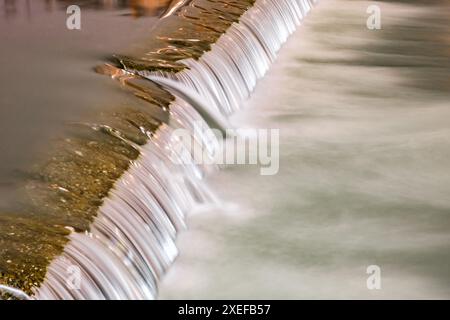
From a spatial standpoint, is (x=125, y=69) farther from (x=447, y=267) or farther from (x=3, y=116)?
(x=447, y=267)

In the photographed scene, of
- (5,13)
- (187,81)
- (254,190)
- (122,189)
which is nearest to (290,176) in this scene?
(254,190)

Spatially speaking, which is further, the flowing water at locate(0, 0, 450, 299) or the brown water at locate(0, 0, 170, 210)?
the brown water at locate(0, 0, 170, 210)

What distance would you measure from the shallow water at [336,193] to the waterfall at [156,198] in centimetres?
11

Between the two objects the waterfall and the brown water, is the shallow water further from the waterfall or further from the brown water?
the brown water

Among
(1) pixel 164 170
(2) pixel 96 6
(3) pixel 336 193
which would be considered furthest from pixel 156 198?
(2) pixel 96 6

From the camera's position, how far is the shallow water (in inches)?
171

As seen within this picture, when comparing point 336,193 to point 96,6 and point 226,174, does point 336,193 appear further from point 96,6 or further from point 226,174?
point 96,6

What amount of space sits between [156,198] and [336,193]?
1.09 metres

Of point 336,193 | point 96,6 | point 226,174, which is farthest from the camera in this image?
point 96,6

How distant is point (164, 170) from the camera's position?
15.7 ft

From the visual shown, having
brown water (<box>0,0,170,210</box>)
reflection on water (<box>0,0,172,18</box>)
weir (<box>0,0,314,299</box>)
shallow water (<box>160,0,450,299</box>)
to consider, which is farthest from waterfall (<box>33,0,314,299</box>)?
reflection on water (<box>0,0,172,18</box>)

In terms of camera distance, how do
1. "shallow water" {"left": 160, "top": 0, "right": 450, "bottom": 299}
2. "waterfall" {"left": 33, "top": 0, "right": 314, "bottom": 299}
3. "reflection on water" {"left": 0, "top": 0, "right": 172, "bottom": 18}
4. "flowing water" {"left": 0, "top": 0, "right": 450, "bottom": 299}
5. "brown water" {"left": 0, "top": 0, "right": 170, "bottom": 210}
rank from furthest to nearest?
"reflection on water" {"left": 0, "top": 0, "right": 172, "bottom": 18} < "brown water" {"left": 0, "top": 0, "right": 170, "bottom": 210} < "shallow water" {"left": 160, "top": 0, "right": 450, "bottom": 299} < "flowing water" {"left": 0, "top": 0, "right": 450, "bottom": 299} < "waterfall" {"left": 33, "top": 0, "right": 314, "bottom": 299}

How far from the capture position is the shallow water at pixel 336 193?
14.3 feet
